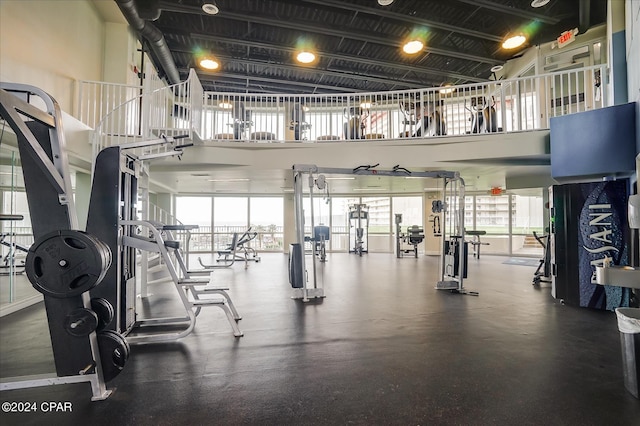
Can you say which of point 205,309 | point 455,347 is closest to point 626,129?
point 455,347

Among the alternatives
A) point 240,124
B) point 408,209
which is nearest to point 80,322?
point 240,124

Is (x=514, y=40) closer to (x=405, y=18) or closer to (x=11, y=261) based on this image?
(x=405, y=18)

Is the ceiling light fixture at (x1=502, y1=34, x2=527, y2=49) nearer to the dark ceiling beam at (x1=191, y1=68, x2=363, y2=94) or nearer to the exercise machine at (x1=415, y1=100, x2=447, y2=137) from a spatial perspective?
the exercise machine at (x1=415, y1=100, x2=447, y2=137)

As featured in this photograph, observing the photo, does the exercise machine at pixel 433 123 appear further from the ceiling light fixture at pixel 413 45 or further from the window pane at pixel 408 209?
the window pane at pixel 408 209

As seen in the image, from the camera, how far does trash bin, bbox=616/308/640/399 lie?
221cm

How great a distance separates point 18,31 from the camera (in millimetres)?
4078

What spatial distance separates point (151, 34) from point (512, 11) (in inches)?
285

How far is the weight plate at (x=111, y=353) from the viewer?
2191mm

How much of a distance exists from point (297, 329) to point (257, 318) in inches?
26.6

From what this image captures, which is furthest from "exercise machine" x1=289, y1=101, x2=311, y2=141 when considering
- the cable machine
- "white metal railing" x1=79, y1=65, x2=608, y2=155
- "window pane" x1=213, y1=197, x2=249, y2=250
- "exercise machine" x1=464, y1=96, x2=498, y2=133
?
"window pane" x1=213, y1=197, x2=249, y2=250

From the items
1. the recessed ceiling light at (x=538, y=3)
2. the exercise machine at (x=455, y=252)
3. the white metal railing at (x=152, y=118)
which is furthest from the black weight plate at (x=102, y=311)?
the recessed ceiling light at (x=538, y=3)

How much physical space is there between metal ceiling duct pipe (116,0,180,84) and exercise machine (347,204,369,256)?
6800mm

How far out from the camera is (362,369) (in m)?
2.62

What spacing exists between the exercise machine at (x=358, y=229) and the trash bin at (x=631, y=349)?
29.7 ft
